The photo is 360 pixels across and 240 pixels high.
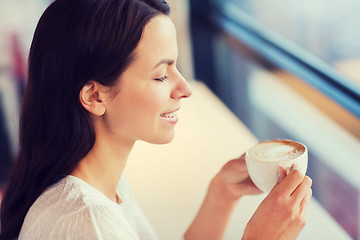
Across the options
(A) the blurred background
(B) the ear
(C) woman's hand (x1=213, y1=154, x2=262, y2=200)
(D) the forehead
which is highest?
(D) the forehead

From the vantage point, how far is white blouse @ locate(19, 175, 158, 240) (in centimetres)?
85

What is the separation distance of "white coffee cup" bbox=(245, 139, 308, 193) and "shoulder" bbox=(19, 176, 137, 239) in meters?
0.25

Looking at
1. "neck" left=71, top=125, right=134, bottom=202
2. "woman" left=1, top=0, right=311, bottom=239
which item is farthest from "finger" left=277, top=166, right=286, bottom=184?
"neck" left=71, top=125, right=134, bottom=202

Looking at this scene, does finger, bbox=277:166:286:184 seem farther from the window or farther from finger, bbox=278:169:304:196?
the window

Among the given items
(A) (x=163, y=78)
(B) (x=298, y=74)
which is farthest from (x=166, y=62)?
(B) (x=298, y=74)

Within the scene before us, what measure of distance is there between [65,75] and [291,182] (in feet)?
1.42

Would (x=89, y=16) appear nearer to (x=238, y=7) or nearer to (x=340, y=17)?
(x=340, y=17)

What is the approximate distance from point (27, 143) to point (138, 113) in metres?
0.23

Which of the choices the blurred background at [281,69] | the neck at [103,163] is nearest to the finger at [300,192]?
the neck at [103,163]

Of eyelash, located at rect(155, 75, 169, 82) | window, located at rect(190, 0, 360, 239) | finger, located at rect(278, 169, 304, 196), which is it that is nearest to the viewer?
finger, located at rect(278, 169, 304, 196)

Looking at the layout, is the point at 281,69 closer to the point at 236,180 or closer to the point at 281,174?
the point at 236,180

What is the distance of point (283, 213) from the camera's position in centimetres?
85

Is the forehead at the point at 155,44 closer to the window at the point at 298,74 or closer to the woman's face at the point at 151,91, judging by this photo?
the woman's face at the point at 151,91

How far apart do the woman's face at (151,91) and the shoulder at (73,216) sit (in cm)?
15
